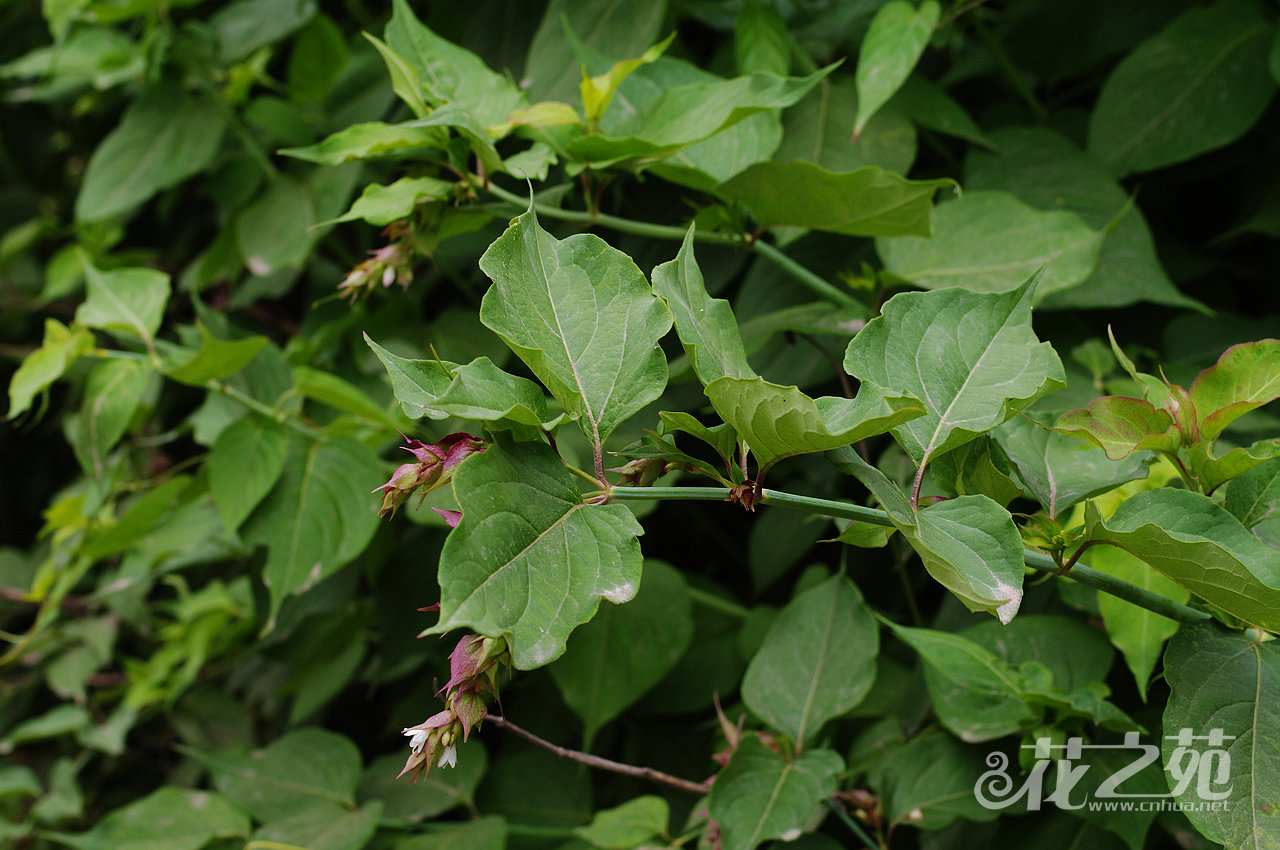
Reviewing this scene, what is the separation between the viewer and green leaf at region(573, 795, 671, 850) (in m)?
0.65

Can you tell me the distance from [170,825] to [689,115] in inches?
35.7

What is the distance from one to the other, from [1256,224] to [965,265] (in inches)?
14.5

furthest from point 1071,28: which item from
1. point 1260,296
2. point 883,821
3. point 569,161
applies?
point 883,821

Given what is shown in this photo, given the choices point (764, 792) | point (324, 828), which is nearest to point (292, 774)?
point (324, 828)

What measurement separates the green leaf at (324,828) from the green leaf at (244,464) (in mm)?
309

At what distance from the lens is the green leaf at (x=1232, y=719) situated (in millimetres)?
370

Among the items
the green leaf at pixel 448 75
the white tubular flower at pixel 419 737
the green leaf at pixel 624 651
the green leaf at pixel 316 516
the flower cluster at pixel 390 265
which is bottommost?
the green leaf at pixel 624 651

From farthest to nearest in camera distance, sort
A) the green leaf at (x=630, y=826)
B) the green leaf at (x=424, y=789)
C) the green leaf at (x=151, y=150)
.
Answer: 1. the green leaf at (x=151, y=150)
2. the green leaf at (x=424, y=789)
3. the green leaf at (x=630, y=826)

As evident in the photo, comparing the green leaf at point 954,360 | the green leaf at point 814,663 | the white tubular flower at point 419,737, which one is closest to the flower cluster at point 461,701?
the white tubular flower at point 419,737

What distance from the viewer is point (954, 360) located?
1.36 feet

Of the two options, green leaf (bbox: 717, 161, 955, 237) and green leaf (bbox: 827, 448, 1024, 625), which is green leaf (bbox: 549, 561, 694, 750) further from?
green leaf (bbox: 827, 448, 1024, 625)

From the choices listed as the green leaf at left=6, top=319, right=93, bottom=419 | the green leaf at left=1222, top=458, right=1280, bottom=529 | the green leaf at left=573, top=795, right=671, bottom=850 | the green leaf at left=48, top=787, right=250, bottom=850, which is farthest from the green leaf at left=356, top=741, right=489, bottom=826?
the green leaf at left=1222, top=458, right=1280, bottom=529

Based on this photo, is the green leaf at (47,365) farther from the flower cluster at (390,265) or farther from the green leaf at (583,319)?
the green leaf at (583,319)

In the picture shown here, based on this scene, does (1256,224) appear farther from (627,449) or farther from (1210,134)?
(627,449)
